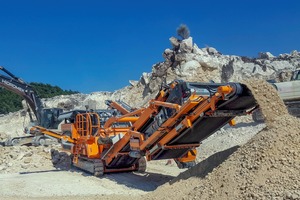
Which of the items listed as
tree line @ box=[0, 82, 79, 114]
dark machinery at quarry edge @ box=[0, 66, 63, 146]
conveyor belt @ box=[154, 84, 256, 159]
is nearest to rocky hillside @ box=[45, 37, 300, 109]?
dark machinery at quarry edge @ box=[0, 66, 63, 146]

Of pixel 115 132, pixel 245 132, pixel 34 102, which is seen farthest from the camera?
pixel 34 102

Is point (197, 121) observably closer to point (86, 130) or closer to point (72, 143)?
point (86, 130)

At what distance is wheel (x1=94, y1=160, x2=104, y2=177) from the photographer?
34.2ft

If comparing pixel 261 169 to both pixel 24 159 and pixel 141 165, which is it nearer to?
pixel 141 165

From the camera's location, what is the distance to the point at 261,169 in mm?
5469

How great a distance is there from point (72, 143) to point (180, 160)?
4.01 metres

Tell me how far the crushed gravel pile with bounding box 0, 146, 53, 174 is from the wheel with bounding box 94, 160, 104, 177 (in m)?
2.92

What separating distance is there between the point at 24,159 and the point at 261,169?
9.78 meters

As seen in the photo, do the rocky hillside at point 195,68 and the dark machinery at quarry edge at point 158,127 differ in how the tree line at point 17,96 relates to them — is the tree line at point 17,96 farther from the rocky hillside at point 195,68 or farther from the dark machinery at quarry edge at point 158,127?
the dark machinery at quarry edge at point 158,127

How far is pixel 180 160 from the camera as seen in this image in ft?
31.2

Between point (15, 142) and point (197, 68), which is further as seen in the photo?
point (197, 68)

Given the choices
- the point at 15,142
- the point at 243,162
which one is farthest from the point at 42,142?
the point at 243,162

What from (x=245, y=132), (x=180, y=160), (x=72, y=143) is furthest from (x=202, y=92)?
(x=245, y=132)

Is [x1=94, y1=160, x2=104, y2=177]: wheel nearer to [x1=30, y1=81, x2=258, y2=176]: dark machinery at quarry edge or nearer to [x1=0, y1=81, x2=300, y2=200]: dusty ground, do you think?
[x1=30, y1=81, x2=258, y2=176]: dark machinery at quarry edge
